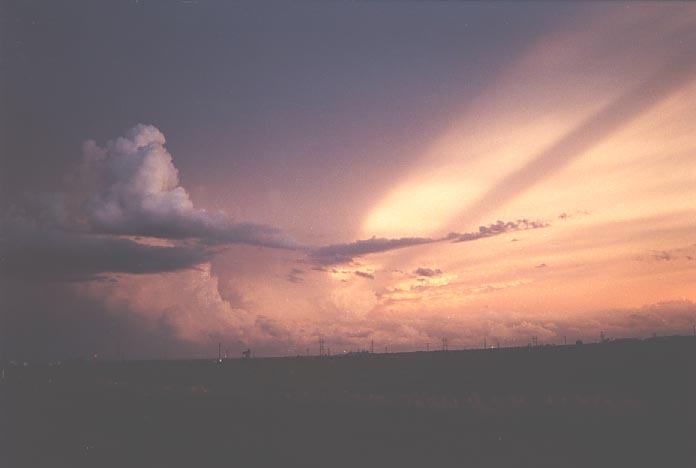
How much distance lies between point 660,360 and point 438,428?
64.3 m

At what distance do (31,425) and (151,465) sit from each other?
18102 millimetres

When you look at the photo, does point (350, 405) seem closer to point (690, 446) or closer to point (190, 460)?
point (190, 460)

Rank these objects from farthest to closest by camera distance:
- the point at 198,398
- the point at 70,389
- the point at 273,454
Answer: the point at 70,389 < the point at 198,398 < the point at 273,454

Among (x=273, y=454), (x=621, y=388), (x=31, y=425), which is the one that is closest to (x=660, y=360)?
(x=621, y=388)

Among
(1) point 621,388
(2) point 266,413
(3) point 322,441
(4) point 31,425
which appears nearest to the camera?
(3) point 322,441

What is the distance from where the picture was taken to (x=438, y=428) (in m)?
28.2

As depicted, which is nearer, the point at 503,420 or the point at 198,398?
the point at 503,420

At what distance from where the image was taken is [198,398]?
40.8 metres

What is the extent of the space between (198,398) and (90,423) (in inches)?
311

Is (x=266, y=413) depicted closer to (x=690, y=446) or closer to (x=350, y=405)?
(x=350, y=405)

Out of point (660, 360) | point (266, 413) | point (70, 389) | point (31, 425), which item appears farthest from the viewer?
point (660, 360)

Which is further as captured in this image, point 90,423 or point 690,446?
point 90,423

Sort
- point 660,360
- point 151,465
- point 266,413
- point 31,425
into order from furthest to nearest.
→ point 660,360 < point 31,425 < point 266,413 < point 151,465

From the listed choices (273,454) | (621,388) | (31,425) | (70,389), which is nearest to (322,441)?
(273,454)
